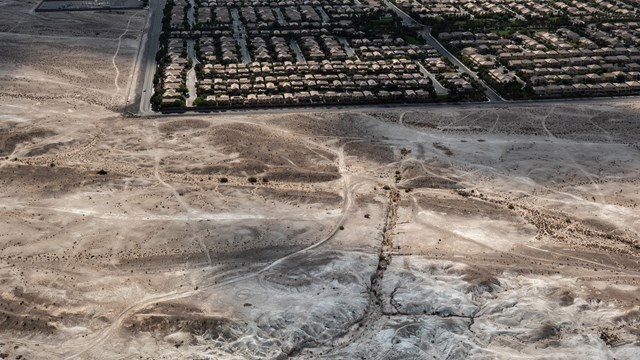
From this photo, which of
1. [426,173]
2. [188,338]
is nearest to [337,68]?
[426,173]

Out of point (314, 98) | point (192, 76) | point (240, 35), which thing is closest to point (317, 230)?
point (314, 98)

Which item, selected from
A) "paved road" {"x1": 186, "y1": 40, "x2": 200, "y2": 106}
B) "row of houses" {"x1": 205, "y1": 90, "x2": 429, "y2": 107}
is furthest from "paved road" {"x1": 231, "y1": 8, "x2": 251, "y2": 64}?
"row of houses" {"x1": 205, "y1": 90, "x2": 429, "y2": 107}

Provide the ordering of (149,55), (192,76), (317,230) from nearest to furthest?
(317,230)
(192,76)
(149,55)

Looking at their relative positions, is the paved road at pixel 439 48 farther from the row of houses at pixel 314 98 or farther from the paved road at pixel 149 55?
the paved road at pixel 149 55

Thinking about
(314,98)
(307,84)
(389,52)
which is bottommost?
(314,98)

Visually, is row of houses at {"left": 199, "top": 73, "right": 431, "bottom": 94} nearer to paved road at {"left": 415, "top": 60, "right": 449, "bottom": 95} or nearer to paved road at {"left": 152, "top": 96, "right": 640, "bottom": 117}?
paved road at {"left": 415, "top": 60, "right": 449, "bottom": 95}

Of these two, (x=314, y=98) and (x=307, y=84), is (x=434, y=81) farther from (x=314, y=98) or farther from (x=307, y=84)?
(x=314, y=98)
